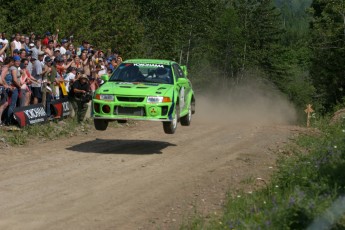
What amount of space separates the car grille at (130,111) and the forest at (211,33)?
47.4 feet

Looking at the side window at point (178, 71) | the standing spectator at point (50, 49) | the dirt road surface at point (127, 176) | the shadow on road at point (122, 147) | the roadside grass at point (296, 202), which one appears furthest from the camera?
the standing spectator at point (50, 49)

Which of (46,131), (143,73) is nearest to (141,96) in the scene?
(143,73)

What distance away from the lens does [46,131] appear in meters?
17.4

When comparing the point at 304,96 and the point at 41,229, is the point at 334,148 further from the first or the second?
the point at 304,96

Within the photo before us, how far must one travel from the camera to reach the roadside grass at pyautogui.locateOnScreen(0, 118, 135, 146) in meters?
16.1

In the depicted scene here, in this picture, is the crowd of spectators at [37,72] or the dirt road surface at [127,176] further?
the crowd of spectators at [37,72]

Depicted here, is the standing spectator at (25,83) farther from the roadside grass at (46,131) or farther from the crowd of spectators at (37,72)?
the roadside grass at (46,131)

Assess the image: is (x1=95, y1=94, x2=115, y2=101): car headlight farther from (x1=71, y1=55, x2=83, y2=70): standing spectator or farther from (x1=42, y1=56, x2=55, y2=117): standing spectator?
(x1=71, y1=55, x2=83, y2=70): standing spectator

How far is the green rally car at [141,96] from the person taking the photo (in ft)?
48.4

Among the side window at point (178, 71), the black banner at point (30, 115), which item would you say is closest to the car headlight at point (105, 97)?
the side window at point (178, 71)

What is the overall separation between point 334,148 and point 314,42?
4374 centimetres

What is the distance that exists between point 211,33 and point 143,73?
5891cm

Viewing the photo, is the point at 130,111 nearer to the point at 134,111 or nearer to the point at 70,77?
the point at 134,111

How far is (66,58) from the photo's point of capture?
867 inches
